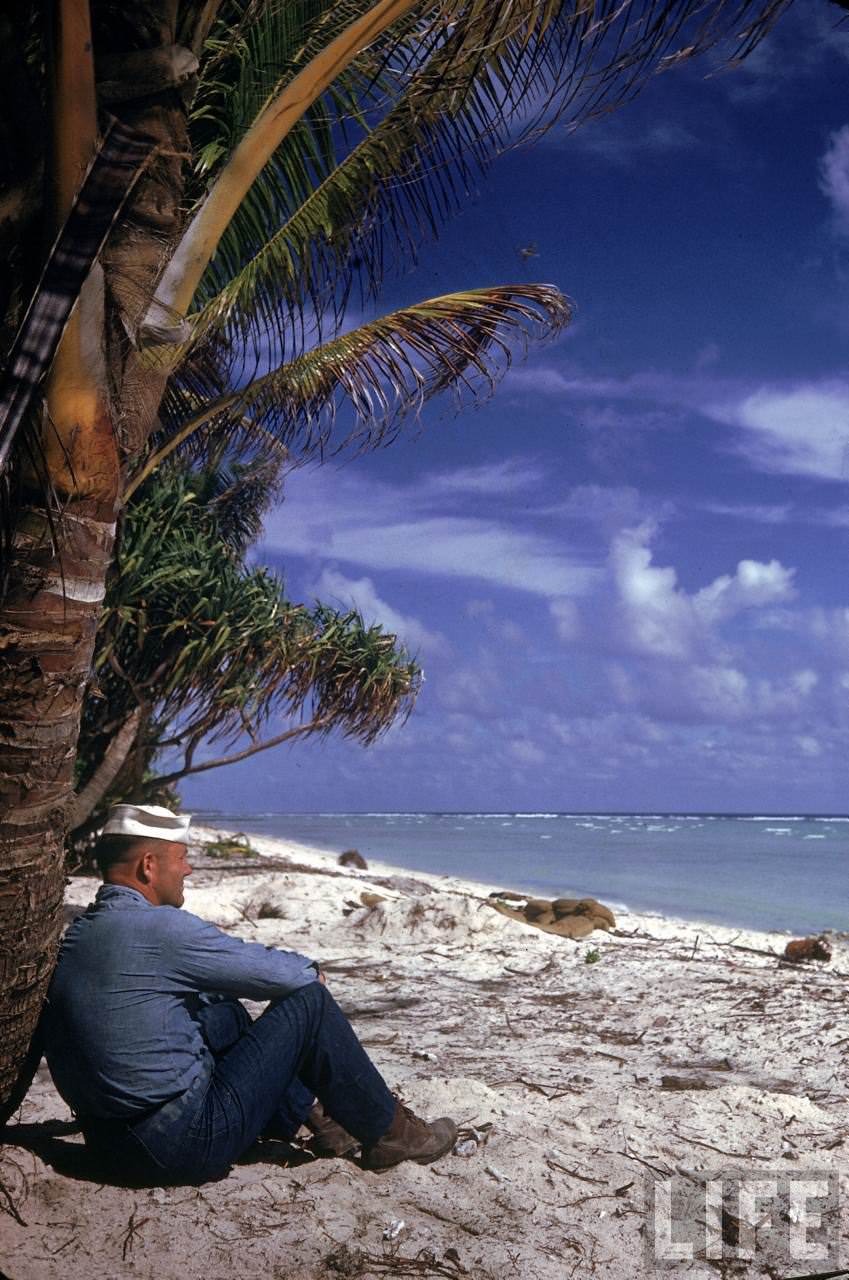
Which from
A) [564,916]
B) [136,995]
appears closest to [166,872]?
[136,995]

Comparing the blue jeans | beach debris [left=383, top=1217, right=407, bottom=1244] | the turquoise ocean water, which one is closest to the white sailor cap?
the blue jeans

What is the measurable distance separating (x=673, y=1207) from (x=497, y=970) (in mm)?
4001

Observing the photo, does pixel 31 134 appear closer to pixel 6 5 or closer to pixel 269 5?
pixel 6 5

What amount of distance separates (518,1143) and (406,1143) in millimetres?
486

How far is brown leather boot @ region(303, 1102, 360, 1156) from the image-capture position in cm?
351

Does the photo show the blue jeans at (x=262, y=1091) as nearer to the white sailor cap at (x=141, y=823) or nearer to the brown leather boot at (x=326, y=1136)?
the brown leather boot at (x=326, y=1136)

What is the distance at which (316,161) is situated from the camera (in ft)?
20.9

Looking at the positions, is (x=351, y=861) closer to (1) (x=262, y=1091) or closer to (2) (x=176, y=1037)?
(1) (x=262, y=1091)

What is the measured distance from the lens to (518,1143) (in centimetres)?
369

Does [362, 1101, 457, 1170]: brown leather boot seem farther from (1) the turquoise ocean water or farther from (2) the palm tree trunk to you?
(1) the turquoise ocean water

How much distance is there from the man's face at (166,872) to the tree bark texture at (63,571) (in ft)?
1.02

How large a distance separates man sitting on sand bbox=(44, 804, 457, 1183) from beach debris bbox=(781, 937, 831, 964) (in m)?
5.59

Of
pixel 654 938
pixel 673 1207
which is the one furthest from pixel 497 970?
pixel 673 1207

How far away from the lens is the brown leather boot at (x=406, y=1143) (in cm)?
342
